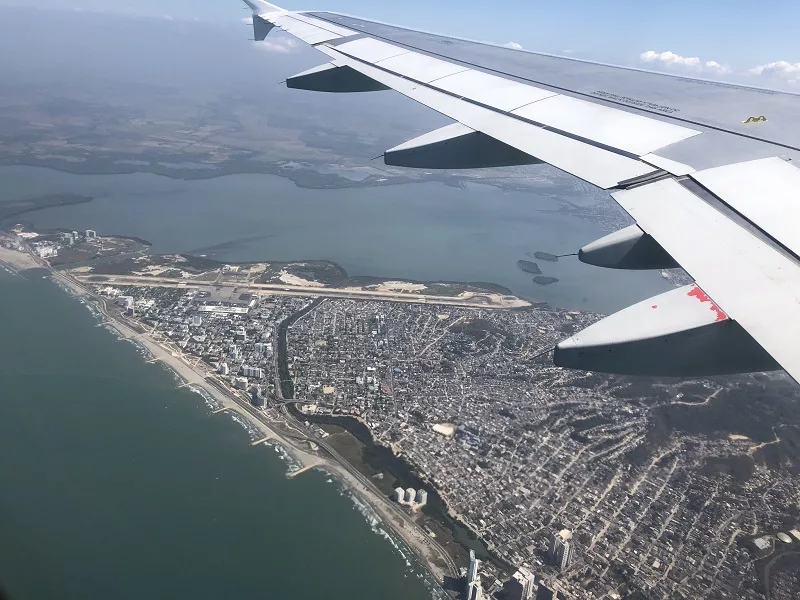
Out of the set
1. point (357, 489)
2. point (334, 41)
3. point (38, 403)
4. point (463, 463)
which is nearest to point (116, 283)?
point (38, 403)

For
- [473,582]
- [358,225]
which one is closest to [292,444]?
[473,582]

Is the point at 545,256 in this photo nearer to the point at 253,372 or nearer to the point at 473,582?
the point at 253,372

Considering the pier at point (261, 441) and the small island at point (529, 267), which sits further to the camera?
the small island at point (529, 267)

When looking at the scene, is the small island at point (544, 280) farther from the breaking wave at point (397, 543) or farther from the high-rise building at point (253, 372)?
the breaking wave at point (397, 543)

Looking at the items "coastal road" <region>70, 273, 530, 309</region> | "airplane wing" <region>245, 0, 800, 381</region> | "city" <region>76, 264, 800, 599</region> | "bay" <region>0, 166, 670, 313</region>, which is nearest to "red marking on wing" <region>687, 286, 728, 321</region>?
"airplane wing" <region>245, 0, 800, 381</region>

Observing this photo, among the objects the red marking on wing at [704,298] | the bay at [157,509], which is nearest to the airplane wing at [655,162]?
the red marking on wing at [704,298]

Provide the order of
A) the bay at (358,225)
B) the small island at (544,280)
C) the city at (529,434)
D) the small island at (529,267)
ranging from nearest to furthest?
the city at (529,434), the small island at (544,280), the bay at (358,225), the small island at (529,267)
